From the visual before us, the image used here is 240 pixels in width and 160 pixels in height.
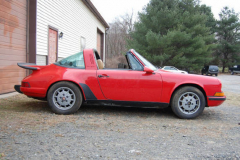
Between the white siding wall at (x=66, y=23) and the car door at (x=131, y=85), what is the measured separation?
4.92 metres

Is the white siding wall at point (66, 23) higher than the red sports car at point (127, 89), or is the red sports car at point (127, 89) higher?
the white siding wall at point (66, 23)

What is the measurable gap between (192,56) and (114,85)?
26309mm

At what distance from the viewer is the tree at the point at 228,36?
41594mm

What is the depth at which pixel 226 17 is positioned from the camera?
140ft

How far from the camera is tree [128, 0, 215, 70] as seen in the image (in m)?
26.6

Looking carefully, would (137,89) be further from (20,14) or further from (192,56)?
(192,56)

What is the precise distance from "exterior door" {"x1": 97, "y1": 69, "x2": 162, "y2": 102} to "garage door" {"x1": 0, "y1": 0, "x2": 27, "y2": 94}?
3666 mm

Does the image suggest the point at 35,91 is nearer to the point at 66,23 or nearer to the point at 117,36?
the point at 66,23

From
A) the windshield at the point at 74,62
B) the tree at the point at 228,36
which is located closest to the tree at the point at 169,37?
the tree at the point at 228,36

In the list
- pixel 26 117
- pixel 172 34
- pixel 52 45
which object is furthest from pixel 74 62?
pixel 172 34

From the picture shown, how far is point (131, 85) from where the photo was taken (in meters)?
4.41

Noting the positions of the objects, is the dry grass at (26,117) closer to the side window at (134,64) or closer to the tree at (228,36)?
the side window at (134,64)

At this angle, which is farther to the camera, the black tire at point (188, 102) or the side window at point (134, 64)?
the side window at point (134, 64)

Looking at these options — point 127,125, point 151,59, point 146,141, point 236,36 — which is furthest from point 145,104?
point 236,36
